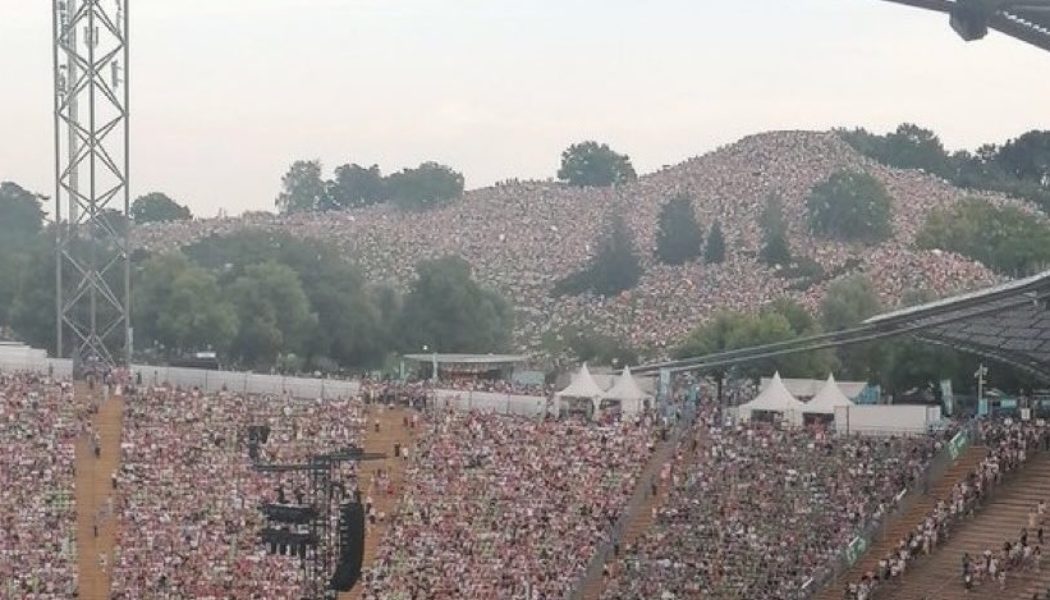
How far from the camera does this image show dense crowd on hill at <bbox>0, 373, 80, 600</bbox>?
40.1 meters

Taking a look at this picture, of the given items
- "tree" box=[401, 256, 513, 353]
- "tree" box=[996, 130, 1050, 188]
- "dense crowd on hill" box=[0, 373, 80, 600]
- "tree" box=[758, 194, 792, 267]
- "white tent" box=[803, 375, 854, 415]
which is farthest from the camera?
"tree" box=[996, 130, 1050, 188]

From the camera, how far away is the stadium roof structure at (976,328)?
35.2 m

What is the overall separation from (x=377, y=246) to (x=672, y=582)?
67074 millimetres

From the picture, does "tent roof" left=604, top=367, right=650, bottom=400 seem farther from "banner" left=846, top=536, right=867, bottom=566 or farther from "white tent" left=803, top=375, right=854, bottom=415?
"banner" left=846, top=536, right=867, bottom=566

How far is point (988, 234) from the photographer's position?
83.5m

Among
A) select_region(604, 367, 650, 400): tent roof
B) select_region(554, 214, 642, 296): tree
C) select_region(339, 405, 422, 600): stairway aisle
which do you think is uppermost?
select_region(554, 214, 642, 296): tree

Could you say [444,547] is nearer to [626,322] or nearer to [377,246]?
[626,322]

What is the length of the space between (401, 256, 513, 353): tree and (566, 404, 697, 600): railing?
26.1m

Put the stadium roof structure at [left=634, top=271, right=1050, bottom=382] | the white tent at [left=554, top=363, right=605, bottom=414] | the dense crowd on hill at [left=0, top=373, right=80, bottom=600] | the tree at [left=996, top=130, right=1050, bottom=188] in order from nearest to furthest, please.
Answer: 1. the stadium roof structure at [left=634, top=271, right=1050, bottom=382]
2. the dense crowd on hill at [left=0, top=373, right=80, bottom=600]
3. the white tent at [left=554, top=363, right=605, bottom=414]
4. the tree at [left=996, top=130, right=1050, bottom=188]

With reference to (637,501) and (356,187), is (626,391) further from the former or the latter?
(356,187)

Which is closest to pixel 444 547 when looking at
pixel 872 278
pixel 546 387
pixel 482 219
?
pixel 546 387

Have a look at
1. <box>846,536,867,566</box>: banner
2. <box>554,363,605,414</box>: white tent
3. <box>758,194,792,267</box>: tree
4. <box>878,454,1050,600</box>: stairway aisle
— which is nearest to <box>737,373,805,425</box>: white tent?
<box>554,363,605,414</box>: white tent

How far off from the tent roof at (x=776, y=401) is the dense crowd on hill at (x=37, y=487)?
12.8 m

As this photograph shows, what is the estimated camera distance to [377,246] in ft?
344
